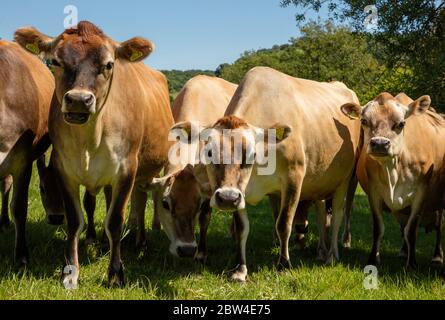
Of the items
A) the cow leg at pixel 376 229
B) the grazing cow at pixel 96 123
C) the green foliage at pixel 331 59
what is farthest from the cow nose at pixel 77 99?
the green foliage at pixel 331 59

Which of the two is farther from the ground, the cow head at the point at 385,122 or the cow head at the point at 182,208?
the cow head at the point at 385,122

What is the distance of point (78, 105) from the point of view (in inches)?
171

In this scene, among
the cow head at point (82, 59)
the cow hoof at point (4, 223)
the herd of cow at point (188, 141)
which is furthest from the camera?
the cow hoof at point (4, 223)

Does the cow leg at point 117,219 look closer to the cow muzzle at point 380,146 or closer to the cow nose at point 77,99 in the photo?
the cow nose at point 77,99

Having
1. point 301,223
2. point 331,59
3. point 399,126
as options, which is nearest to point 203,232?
point 301,223

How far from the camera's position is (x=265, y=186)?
6016 mm

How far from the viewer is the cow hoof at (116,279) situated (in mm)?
5145

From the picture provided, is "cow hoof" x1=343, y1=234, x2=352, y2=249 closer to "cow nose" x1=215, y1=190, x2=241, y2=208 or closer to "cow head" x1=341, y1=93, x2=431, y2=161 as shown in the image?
"cow head" x1=341, y1=93, x2=431, y2=161

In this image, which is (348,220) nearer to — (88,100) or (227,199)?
(227,199)

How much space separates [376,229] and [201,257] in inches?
91.8

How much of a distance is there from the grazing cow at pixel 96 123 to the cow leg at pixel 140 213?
1.65 meters

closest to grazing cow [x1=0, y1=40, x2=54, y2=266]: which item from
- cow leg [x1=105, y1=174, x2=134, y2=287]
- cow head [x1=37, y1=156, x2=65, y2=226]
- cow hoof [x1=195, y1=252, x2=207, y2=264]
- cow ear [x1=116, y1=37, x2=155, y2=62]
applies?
cow head [x1=37, y1=156, x2=65, y2=226]

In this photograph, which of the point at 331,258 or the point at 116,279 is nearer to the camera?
the point at 116,279
